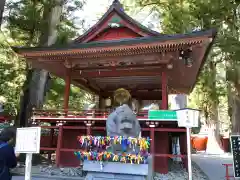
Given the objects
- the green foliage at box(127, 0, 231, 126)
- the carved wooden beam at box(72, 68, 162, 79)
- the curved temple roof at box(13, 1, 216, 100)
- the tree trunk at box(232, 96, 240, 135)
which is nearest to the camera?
the curved temple roof at box(13, 1, 216, 100)

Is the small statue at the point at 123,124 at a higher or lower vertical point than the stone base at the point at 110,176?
higher

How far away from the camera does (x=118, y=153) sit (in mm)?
6211

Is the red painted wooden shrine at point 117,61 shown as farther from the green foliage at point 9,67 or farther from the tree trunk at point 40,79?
the green foliage at point 9,67

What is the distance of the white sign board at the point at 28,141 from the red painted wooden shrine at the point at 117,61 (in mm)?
5245

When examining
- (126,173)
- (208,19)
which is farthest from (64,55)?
(208,19)

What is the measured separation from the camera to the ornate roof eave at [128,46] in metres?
Result: 9.04

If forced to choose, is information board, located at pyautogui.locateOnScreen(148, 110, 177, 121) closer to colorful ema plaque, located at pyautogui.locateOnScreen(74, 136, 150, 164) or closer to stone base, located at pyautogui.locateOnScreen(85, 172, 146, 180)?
colorful ema plaque, located at pyautogui.locateOnScreen(74, 136, 150, 164)

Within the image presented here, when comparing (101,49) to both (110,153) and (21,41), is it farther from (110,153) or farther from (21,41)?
(21,41)

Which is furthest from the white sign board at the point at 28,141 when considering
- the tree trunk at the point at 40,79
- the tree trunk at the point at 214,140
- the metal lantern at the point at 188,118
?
the tree trunk at the point at 214,140

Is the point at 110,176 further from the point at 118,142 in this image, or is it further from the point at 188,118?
the point at 188,118

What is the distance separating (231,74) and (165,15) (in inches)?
241

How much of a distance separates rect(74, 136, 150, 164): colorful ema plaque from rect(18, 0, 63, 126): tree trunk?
790 cm

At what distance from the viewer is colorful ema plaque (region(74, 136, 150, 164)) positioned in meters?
5.99


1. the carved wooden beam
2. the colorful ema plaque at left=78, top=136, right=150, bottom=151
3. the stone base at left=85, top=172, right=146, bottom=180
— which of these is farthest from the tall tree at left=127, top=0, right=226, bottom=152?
the stone base at left=85, top=172, right=146, bottom=180
